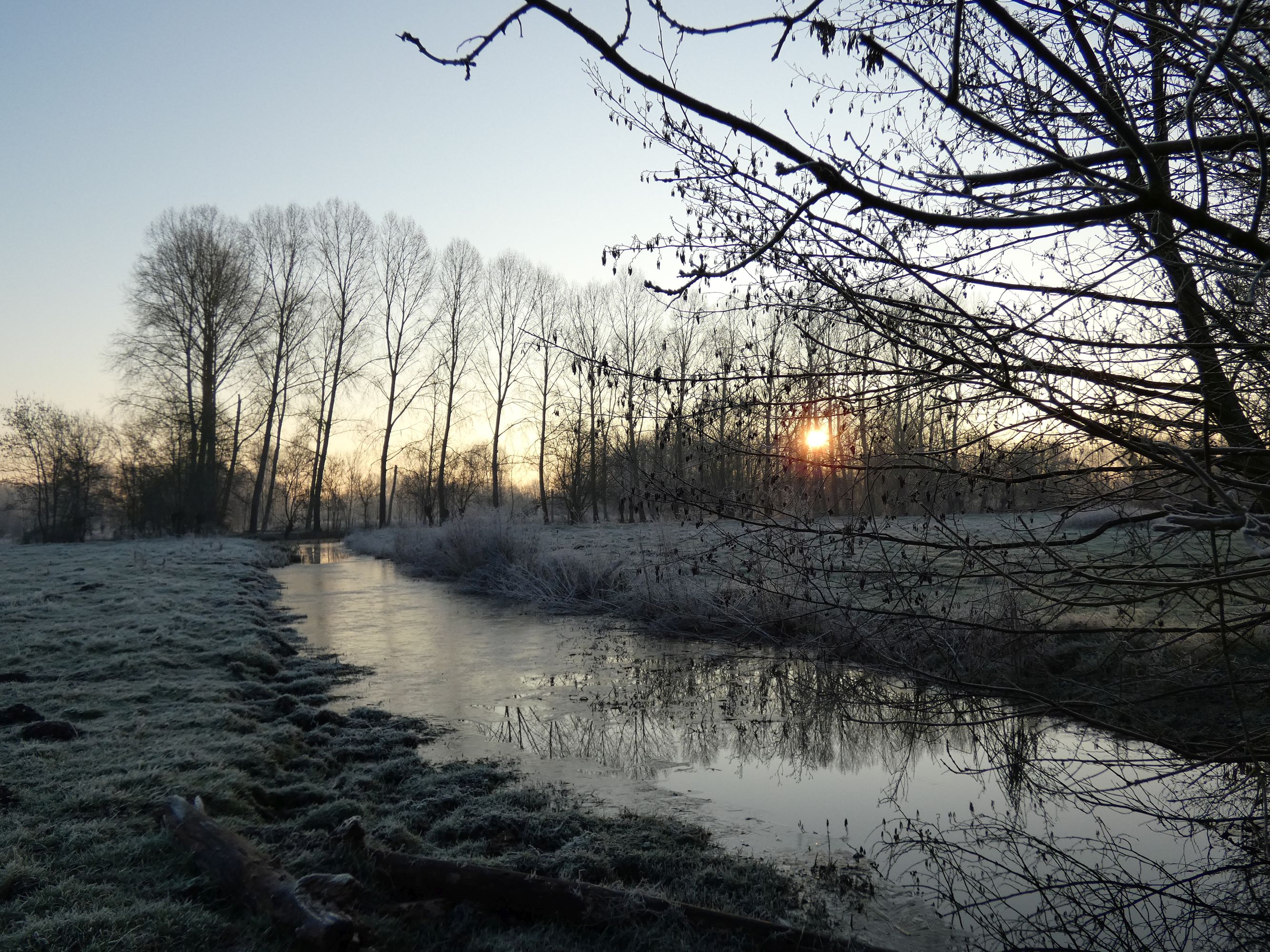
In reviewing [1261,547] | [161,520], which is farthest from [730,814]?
[161,520]

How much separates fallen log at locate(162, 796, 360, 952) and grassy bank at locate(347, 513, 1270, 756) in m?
2.24

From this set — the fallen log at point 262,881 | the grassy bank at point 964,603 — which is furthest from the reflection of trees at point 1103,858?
the fallen log at point 262,881

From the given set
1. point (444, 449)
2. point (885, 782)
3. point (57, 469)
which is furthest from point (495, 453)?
point (885, 782)

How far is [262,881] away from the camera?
128 inches

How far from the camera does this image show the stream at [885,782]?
10.7ft

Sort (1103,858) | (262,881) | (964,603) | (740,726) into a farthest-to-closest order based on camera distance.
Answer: (964,603) < (740,726) < (1103,858) < (262,881)

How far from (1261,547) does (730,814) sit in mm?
3443

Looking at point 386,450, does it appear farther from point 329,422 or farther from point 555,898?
point 555,898

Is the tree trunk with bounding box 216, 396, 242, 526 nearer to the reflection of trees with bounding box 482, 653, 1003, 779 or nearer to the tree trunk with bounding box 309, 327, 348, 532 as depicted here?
the tree trunk with bounding box 309, 327, 348, 532

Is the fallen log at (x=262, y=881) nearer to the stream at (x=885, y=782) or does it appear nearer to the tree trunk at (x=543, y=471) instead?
the stream at (x=885, y=782)

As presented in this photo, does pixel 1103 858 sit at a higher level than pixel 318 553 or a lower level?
lower

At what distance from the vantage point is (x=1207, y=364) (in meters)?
2.68

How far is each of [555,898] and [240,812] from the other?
2008 millimetres

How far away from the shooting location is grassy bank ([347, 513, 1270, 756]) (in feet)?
10.4
